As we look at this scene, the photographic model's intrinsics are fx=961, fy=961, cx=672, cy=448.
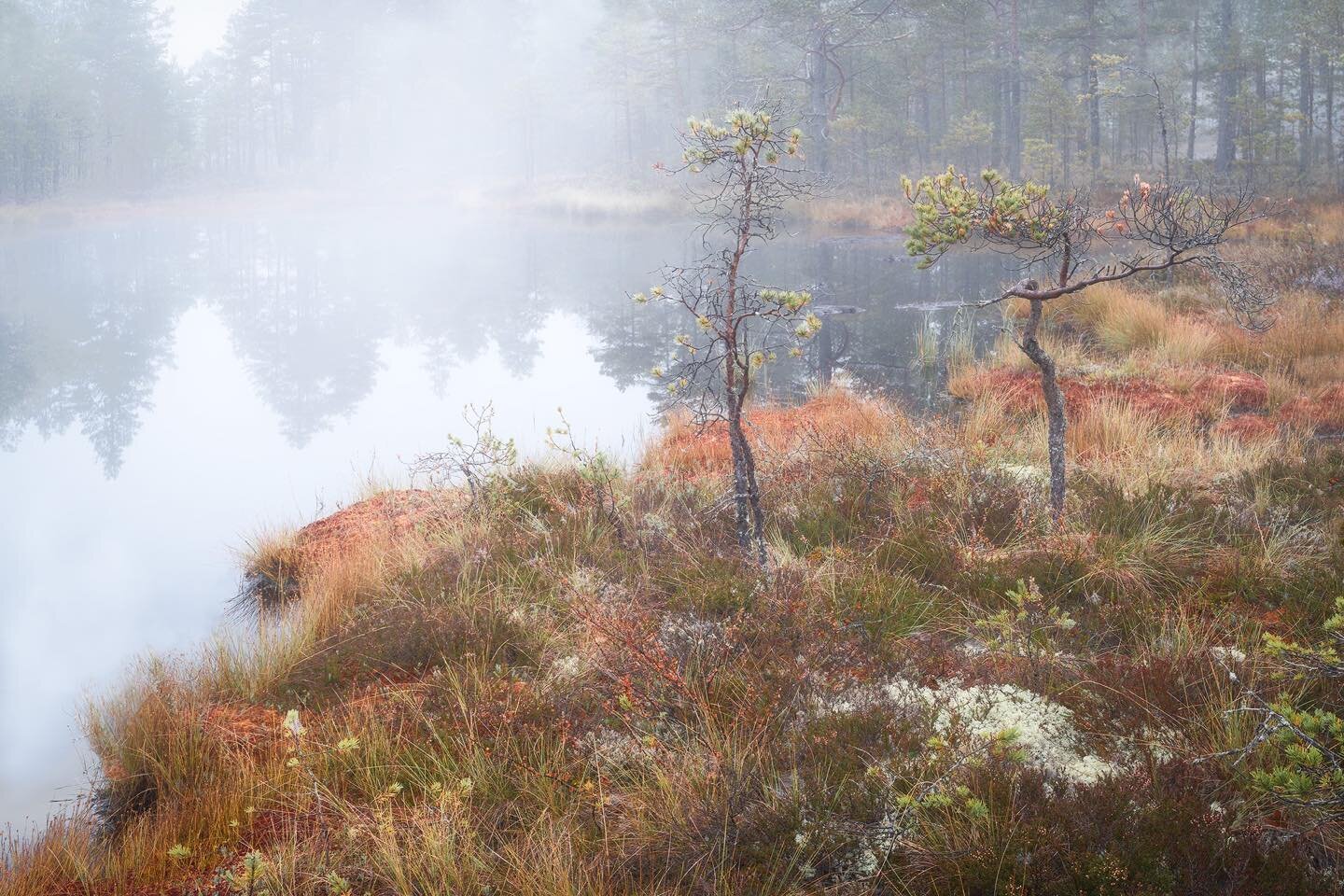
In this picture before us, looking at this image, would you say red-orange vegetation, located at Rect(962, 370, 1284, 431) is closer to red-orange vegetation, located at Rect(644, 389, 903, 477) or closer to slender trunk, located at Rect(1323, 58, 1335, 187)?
red-orange vegetation, located at Rect(644, 389, 903, 477)

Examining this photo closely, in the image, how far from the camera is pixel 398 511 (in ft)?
23.9

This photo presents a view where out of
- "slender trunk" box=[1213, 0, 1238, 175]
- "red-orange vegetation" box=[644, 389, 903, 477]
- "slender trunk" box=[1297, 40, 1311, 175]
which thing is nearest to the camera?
"red-orange vegetation" box=[644, 389, 903, 477]

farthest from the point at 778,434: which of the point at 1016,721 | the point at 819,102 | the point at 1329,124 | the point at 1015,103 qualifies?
the point at 1329,124

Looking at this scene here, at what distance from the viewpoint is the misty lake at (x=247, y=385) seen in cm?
645

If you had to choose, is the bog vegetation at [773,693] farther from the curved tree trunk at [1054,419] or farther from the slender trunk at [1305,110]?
the slender trunk at [1305,110]

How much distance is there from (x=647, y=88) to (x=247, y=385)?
4180 centimetres

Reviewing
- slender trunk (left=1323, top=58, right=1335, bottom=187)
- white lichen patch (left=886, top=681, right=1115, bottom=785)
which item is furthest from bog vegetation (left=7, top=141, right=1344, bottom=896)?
slender trunk (left=1323, top=58, right=1335, bottom=187)

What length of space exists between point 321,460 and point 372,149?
58984mm

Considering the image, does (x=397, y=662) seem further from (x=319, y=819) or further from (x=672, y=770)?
(x=672, y=770)

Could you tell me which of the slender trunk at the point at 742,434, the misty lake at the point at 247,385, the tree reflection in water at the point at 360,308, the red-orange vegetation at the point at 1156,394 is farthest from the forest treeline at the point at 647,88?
the slender trunk at the point at 742,434

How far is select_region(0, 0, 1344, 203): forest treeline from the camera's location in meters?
31.0

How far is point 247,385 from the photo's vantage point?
1408cm

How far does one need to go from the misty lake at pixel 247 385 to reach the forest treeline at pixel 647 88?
706cm

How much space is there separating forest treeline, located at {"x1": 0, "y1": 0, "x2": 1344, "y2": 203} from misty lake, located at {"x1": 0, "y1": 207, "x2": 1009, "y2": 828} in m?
7.06
